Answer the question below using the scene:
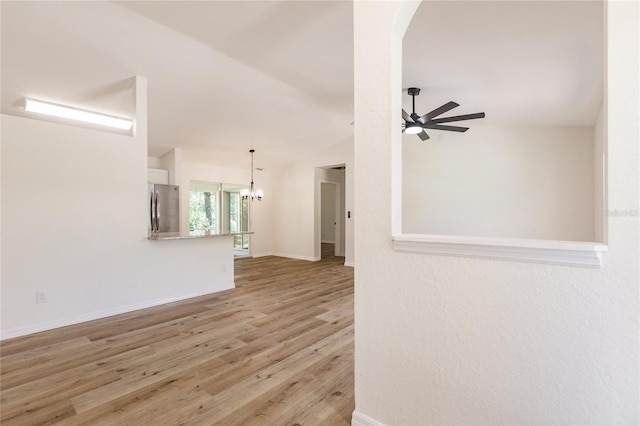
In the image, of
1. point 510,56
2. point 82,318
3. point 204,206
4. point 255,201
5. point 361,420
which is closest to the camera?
point 361,420

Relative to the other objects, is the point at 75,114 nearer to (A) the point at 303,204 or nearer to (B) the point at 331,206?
(A) the point at 303,204

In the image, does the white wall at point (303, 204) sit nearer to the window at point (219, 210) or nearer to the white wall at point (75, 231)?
the window at point (219, 210)

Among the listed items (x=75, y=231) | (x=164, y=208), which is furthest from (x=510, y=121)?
(x=164, y=208)

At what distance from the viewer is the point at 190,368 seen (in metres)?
2.26

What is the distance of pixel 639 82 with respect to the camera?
3.30 feet

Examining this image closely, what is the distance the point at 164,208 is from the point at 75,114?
6.58 feet

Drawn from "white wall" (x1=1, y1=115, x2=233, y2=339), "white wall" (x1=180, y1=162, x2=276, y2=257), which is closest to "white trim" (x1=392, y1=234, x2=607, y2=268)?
"white wall" (x1=1, y1=115, x2=233, y2=339)

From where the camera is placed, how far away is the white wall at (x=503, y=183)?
4473 mm

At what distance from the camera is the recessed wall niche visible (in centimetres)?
221

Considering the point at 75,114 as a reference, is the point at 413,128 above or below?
below

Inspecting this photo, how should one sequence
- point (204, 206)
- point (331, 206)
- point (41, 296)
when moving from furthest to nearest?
1. point (331, 206)
2. point (204, 206)
3. point (41, 296)

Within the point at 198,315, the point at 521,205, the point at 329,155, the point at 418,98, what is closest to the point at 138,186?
the point at 198,315

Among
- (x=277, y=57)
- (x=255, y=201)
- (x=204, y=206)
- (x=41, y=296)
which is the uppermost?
(x=277, y=57)

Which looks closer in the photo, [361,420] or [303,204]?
[361,420]
